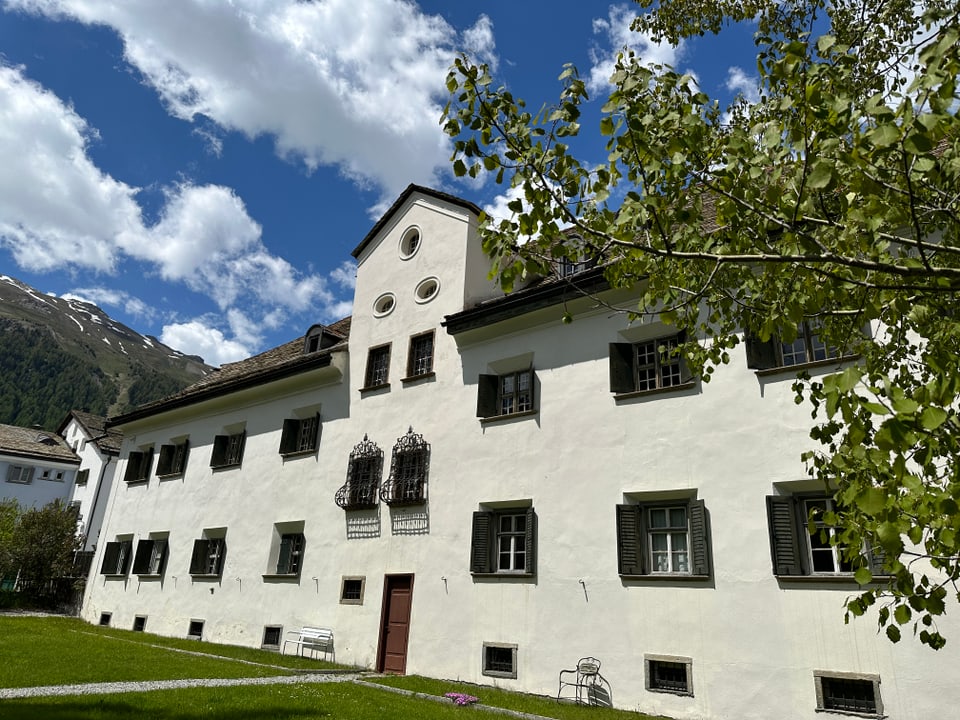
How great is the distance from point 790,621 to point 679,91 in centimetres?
894

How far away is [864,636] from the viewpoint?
10.3 m

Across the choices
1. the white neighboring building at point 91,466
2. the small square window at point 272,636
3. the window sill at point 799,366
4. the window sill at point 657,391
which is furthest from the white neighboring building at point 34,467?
the window sill at point 799,366

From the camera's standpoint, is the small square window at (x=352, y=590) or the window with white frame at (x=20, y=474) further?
the window with white frame at (x=20, y=474)

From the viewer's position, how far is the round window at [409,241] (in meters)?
20.7

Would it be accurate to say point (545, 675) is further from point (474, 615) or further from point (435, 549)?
point (435, 549)

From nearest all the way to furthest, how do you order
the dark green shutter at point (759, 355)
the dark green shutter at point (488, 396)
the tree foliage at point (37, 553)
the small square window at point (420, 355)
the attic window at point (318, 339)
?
the dark green shutter at point (759, 355)
the dark green shutter at point (488, 396)
the small square window at point (420, 355)
the attic window at point (318, 339)
the tree foliage at point (37, 553)

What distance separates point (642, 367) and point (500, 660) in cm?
684

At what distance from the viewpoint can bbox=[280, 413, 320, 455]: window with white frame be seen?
2092 cm

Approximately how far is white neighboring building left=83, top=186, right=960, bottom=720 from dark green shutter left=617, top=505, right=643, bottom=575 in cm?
4

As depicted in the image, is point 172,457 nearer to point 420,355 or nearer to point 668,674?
point 420,355

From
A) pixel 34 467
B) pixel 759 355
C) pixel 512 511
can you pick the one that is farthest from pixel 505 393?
pixel 34 467

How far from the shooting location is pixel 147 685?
37.8 ft

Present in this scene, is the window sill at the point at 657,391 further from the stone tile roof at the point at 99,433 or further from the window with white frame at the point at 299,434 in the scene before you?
the stone tile roof at the point at 99,433

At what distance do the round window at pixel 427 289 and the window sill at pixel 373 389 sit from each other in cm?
263
